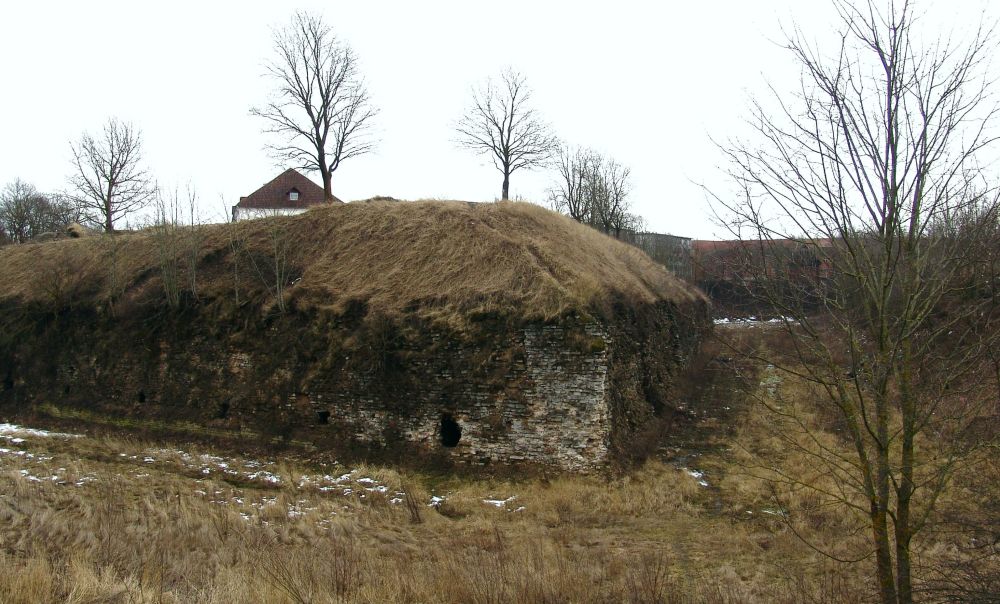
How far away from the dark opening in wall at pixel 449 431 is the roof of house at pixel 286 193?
2750 centimetres

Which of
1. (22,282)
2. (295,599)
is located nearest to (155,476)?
(295,599)

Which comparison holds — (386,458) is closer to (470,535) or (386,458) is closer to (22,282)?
(470,535)

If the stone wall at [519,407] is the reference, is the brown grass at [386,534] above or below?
below

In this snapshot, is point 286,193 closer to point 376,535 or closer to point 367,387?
point 367,387

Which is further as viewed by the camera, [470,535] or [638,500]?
[638,500]

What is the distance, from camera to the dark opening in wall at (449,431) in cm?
1280

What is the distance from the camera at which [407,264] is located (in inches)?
624

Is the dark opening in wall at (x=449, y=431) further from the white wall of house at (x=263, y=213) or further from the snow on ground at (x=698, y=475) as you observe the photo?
the white wall of house at (x=263, y=213)

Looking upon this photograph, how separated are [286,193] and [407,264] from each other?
2537 centimetres

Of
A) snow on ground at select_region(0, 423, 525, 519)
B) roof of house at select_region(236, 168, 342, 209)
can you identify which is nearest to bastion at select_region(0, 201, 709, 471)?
snow on ground at select_region(0, 423, 525, 519)

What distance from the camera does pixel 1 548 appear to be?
6.37 m

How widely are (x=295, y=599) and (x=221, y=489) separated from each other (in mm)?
6740

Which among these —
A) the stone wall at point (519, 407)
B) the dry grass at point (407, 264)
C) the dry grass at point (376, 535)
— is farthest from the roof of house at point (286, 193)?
the stone wall at point (519, 407)

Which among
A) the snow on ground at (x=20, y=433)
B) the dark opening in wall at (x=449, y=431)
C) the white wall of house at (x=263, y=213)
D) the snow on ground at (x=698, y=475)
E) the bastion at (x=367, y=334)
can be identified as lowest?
the snow on ground at (x=698, y=475)
